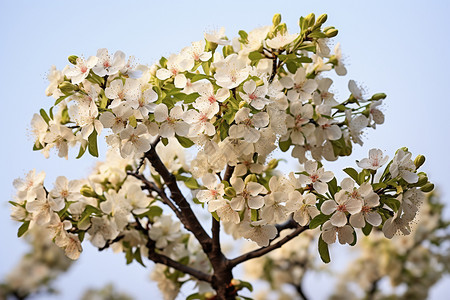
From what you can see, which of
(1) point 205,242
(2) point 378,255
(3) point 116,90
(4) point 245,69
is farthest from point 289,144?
(2) point 378,255

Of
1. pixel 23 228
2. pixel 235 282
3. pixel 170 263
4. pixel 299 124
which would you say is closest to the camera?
pixel 299 124

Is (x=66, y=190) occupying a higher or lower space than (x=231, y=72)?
higher

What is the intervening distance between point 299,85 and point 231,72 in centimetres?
30

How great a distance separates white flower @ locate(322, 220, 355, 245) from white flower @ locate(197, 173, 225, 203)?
0.30 m

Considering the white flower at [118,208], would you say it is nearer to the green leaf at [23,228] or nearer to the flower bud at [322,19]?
the green leaf at [23,228]

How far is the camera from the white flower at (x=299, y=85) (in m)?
1.62

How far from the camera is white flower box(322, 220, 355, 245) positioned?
1.40 meters

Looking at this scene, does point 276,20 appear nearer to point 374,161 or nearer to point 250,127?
point 250,127

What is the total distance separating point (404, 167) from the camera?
142 cm

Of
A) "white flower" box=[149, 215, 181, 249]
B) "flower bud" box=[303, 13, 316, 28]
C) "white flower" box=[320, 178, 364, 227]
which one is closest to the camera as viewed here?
"white flower" box=[320, 178, 364, 227]

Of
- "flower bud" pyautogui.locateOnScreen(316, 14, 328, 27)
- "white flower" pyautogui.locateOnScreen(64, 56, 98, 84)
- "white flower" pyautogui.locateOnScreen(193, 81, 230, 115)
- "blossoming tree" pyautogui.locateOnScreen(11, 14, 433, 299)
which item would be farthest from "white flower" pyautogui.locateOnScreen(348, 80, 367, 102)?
"white flower" pyautogui.locateOnScreen(64, 56, 98, 84)

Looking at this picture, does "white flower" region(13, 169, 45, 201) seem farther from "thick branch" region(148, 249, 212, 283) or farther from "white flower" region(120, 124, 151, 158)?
"thick branch" region(148, 249, 212, 283)

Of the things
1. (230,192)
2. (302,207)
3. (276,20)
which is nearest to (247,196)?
(230,192)

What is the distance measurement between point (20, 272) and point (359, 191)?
4960 millimetres
